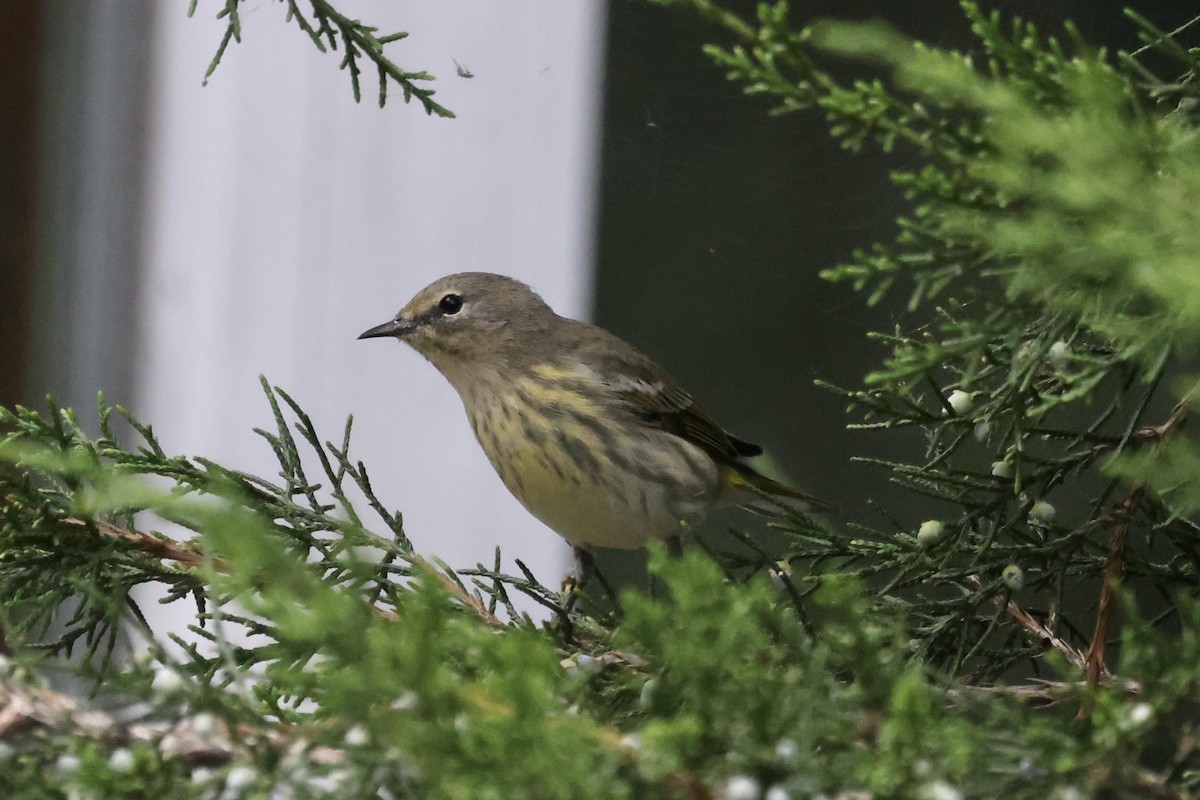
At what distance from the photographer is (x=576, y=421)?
1.26 m

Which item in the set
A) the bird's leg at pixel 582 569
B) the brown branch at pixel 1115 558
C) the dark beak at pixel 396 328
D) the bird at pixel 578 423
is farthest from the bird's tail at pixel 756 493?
→ the brown branch at pixel 1115 558

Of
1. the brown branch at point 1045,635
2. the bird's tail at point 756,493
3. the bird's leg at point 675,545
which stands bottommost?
the bird's leg at point 675,545

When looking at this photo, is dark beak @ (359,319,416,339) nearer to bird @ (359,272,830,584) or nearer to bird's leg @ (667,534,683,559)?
bird @ (359,272,830,584)

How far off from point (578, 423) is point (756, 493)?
0.69 ft

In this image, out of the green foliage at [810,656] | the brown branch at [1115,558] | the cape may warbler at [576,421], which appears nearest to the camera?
the green foliage at [810,656]

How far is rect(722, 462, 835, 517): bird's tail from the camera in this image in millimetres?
1297

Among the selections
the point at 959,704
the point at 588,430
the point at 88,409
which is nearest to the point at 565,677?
the point at 959,704

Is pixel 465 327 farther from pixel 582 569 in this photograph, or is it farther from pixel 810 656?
pixel 810 656

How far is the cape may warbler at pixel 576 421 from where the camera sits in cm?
123

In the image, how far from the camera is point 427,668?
1.44 feet

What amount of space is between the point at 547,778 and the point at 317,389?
1.79m

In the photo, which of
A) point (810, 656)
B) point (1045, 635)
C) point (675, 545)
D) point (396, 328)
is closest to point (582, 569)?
point (675, 545)

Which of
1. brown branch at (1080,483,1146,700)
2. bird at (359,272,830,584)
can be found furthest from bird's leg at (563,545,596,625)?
brown branch at (1080,483,1146,700)

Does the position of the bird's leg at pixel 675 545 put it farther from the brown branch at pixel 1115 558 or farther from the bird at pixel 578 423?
the brown branch at pixel 1115 558
